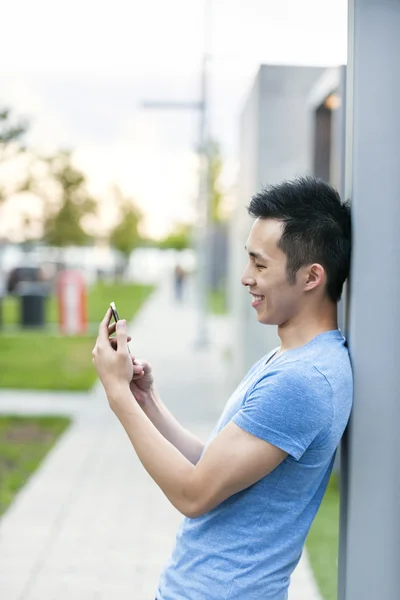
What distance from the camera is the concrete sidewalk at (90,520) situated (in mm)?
5223

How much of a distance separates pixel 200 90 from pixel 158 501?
48.4ft

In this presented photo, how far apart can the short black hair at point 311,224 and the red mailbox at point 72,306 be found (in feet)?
63.8

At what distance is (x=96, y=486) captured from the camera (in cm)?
753

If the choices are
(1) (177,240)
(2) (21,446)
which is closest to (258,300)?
(2) (21,446)

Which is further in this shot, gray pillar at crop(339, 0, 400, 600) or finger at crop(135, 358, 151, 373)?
Result: finger at crop(135, 358, 151, 373)

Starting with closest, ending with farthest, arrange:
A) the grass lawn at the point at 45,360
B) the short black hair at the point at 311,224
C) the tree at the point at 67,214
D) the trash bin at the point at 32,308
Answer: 1. the short black hair at the point at 311,224
2. the grass lawn at the point at 45,360
3. the trash bin at the point at 32,308
4. the tree at the point at 67,214

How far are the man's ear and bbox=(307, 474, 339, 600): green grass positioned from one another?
359 cm

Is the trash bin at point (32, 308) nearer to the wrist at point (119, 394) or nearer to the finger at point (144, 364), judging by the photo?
the finger at point (144, 364)

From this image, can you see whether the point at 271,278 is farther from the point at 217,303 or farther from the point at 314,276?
the point at 217,303

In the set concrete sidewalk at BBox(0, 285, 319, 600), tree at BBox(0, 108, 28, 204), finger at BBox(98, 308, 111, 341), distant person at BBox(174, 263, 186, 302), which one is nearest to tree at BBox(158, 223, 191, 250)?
distant person at BBox(174, 263, 186, 302)

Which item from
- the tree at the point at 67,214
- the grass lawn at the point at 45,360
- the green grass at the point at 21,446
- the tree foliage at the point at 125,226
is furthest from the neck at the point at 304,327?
the tree foliage at the point at 125,226

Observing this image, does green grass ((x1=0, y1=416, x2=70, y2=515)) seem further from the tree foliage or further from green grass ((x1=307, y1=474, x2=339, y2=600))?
the tree foliage

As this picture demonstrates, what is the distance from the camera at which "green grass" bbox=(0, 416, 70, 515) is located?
24.9 feet

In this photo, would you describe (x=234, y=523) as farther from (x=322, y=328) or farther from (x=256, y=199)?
(x=256, y=199)
